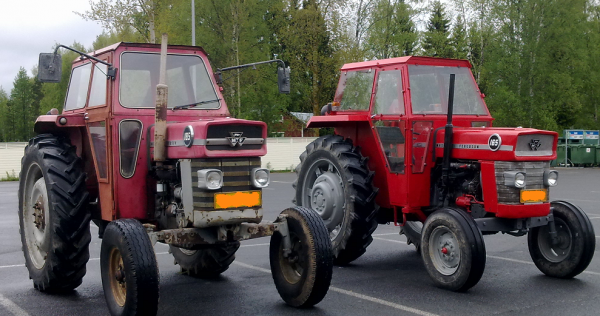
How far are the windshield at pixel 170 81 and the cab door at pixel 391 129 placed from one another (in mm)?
2256

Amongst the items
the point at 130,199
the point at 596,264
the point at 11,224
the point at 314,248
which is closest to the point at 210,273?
the point at 130,199

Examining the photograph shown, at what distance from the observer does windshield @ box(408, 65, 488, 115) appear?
775 cm

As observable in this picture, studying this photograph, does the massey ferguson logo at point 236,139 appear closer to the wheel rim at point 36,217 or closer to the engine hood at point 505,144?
the wheel rim at point 36,217

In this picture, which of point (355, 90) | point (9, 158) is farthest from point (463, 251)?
point (9, 158)

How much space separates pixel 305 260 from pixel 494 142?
251 centimetres

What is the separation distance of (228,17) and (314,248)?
2683cm

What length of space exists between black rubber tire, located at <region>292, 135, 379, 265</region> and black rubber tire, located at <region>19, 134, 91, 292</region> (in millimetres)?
2972

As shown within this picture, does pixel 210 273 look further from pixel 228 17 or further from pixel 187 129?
pixel 228 17

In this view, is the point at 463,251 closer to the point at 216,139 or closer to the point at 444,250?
the point at 444,250

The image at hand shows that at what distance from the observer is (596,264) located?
786cm

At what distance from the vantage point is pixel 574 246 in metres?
7.00

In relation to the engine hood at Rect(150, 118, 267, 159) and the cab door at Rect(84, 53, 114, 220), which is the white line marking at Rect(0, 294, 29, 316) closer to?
the cab door at Rect(84, 53, 114, 220)

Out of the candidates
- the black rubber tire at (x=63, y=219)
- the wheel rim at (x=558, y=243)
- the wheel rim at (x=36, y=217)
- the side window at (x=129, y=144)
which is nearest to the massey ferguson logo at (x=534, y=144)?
the wheel rim at (x=558, y=243)

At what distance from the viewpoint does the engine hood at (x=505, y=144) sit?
673 centimetres
